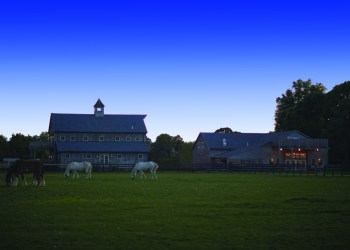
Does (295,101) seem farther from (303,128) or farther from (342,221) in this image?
(342,221)

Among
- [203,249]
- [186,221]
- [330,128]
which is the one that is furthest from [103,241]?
[330,128]

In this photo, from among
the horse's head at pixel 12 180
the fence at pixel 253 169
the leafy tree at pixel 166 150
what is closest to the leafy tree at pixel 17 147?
the leafy tree at pixel 166 150

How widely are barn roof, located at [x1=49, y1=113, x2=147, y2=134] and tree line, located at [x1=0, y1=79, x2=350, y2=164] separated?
8.31 meters

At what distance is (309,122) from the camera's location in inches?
3880

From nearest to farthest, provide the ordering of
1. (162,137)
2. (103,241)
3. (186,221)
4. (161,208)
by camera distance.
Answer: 1. (103,241)
2. (186,221)
3. (161,208)
4. (162,137)

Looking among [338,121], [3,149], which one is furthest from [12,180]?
[3,149]

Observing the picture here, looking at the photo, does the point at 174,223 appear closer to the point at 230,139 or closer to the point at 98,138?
the point at 98,138

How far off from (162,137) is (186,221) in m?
114

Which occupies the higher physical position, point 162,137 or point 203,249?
point 162,137

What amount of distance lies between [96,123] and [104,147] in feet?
17.0

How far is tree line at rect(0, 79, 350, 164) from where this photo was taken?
3433 inches

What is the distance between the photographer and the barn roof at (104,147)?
94.0 meters

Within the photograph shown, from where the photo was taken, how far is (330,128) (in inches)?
3497

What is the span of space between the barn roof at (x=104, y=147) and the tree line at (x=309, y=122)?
7.06 meters
